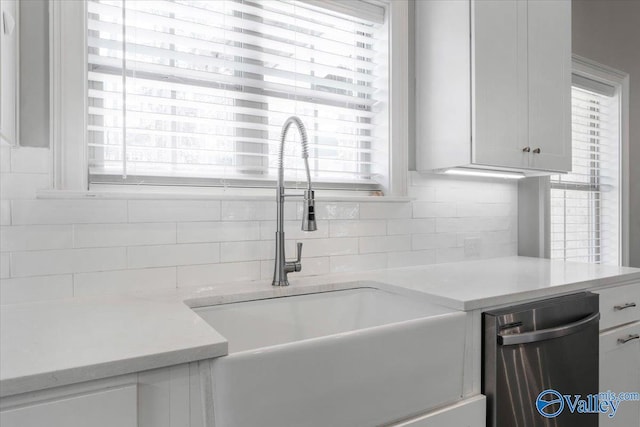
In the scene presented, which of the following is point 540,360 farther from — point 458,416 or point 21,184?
point 21,184

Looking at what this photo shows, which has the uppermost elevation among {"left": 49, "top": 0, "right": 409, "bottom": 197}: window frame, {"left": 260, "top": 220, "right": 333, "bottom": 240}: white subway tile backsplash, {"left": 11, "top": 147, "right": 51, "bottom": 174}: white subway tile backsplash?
{"left": 49, "top": 0, "right": 409, "bottom": 197}: window frame

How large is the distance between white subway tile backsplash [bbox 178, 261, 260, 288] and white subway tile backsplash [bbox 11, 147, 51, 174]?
0.53 m

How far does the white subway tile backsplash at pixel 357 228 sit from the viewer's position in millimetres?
1873

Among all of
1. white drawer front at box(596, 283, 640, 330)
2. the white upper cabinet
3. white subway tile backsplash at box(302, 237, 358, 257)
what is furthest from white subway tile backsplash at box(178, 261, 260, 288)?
white drawer front at box(596, 283, 640, 330)

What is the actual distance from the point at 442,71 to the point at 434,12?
0.98 ft

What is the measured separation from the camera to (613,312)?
1790mm

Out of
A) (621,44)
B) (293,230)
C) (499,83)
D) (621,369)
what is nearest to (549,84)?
(499,83)

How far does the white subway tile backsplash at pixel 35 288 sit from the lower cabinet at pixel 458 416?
1.07 meters

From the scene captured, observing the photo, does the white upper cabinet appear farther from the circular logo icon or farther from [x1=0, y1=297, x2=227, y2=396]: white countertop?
[x1=0, y1=297, x2=227, y2=396]: white countertop

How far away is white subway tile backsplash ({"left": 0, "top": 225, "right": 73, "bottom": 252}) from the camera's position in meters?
1.26

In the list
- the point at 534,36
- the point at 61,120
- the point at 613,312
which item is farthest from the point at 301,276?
the point at 534,36

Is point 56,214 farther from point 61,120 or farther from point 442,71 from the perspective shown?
point 442,71

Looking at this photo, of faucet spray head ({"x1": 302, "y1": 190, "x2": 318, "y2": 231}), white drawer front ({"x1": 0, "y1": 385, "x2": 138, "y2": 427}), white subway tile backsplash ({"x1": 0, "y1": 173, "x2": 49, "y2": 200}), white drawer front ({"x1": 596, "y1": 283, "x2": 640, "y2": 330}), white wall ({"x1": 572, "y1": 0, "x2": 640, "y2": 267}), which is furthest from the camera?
white wall ({"x1": 572, "y1": 0, "x2": 640, "y2": 267})

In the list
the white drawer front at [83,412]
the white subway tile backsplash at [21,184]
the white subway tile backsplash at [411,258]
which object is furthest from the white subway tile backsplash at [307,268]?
the white drawer front at [83,412]
